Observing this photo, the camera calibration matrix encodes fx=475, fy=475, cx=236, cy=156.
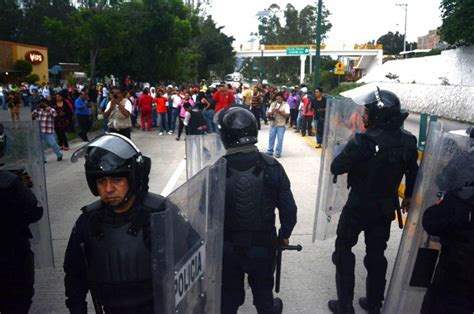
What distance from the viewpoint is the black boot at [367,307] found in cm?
369

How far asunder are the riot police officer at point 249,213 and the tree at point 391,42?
10180 cm

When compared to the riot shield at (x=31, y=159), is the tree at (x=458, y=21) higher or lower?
higher

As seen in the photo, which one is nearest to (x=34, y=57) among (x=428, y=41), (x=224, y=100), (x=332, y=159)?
(x=224, y=100)

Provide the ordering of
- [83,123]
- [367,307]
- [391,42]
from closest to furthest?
[367,307]
[83,123]
[391,42]

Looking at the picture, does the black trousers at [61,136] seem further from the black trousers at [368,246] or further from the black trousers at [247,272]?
the black trousers at [247,272]

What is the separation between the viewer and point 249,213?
2928 mm

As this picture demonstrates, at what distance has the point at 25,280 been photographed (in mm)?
2838

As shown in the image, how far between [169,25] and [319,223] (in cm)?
2009

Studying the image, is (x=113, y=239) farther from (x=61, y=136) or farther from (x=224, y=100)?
(x=224, y=100)

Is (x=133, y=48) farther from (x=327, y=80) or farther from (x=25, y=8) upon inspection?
(x=25, y=8)

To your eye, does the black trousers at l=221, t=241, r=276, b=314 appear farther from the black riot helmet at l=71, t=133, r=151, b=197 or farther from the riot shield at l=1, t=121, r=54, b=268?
the riot shield at l=1, t=121, r=54, b=268

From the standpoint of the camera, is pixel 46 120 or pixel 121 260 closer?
pixel 121 260

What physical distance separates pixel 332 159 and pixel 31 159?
100 inches

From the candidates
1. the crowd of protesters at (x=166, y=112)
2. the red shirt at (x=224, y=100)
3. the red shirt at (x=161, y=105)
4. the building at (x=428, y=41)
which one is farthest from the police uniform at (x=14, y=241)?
the building at (x=428, y=41)
